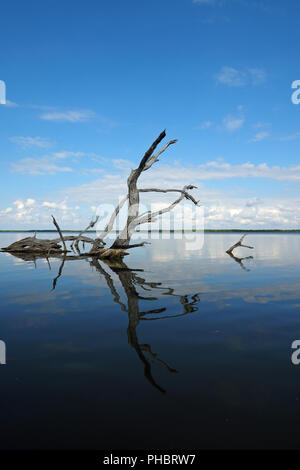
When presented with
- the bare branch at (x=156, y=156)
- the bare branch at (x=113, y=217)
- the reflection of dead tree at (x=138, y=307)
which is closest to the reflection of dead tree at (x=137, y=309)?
the reflection of dead tree at (x=138, y=307)

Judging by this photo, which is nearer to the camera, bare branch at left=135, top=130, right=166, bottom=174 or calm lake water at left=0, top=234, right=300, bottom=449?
calm lake water at left=0, top=234, right=300, bottom=449

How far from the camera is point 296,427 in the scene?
3201mm

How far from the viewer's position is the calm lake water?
10.2 ft

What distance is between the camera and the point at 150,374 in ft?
14.3

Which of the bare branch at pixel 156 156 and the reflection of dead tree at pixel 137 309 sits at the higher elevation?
the bare branch at pixel 156 156

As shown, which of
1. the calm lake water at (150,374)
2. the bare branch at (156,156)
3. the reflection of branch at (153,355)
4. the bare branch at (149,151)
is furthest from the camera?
the bare branch at (156,156)

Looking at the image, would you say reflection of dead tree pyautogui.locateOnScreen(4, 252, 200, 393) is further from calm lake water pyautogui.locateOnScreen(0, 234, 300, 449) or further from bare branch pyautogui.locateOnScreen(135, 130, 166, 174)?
bare branch pyautogui.locateOnScreen(135, 130, 166, 174)

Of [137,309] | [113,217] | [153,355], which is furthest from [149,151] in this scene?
[153,355]

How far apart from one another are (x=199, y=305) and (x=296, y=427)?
5.54 metres

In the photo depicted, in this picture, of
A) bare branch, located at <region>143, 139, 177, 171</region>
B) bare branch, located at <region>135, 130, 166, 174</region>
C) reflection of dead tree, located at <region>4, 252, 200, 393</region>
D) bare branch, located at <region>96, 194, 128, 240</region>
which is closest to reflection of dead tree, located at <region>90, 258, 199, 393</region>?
reflection of dead tree, located at <region>4, 252, 200, 393</region>

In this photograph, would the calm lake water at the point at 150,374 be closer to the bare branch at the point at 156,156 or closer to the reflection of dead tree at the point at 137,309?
the reflection of dead tree at the point at 137,309

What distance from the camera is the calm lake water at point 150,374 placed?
312 cm

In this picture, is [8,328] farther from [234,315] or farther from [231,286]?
[231,286]
